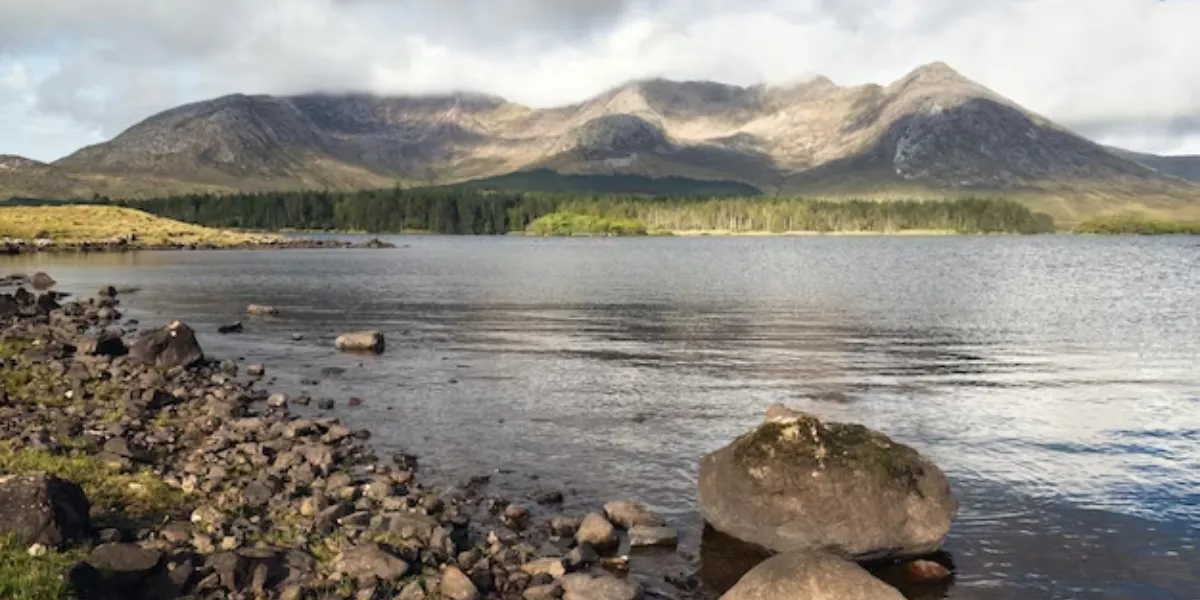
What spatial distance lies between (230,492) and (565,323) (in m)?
46.5

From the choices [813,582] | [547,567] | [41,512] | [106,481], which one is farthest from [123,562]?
[813,582]

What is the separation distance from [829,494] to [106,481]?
1650cm

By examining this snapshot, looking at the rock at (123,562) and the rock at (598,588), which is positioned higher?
the rock at (123,562)

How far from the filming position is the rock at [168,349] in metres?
42.4

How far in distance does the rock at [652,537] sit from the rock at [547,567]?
9.52ft

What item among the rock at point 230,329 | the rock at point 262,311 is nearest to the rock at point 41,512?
→ the rock at point 230,329

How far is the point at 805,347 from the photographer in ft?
182

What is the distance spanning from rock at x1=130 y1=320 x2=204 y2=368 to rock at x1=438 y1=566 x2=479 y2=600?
2983 cm

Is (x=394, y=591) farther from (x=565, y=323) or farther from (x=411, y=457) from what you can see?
(x=565, y=323)

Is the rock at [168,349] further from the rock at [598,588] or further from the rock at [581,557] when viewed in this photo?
the rock at [598,588]

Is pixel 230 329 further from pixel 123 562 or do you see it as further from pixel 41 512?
pixel 123 562

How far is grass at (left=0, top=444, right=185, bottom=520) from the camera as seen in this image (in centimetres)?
1988

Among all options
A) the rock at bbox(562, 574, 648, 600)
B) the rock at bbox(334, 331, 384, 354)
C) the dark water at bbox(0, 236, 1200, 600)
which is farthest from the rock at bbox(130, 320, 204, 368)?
the rock at bbox(562, 574, 648, 600)

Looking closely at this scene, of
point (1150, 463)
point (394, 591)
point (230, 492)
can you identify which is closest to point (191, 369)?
point (230, 492)
